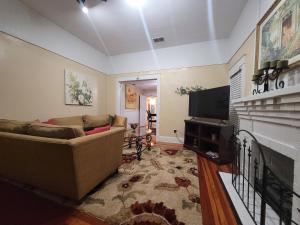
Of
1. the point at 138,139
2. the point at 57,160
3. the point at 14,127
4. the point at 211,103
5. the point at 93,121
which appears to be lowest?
the point at 138,139

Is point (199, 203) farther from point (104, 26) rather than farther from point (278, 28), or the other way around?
point (104, 26)

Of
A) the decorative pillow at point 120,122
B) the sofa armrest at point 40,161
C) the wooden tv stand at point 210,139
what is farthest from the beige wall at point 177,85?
the sofa armrest at point 40,161

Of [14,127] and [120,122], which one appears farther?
[120,122]

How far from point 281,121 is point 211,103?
1.91 m

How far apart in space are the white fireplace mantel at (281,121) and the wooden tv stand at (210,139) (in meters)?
0.99

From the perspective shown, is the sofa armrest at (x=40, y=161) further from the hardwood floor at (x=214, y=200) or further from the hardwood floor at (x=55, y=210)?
the hardwood floor at (x=214, y=200)

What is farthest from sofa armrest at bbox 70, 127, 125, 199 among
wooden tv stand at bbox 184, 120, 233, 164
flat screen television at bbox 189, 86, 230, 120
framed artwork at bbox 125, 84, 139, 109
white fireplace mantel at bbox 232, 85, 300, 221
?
framed artwork at bbox 125, 84, 139, 109

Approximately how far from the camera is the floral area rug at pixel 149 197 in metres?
1.29

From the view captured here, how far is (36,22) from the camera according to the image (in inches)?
106

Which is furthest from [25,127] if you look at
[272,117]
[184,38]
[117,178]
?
[184,38]

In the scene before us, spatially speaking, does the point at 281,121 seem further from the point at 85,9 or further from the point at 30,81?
the point at 30,81

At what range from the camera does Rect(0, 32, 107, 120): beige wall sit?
2.28m

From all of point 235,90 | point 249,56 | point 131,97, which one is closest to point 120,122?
point 131,97

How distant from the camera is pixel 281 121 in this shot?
1141 millimetres
